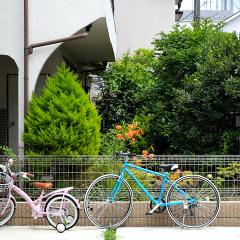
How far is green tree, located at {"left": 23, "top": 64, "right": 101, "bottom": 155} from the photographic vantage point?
339 inches

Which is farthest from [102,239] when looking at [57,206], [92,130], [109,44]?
[109,44]

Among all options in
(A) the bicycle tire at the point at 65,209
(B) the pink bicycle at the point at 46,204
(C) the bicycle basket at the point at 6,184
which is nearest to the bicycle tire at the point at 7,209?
(B) the pink bicycle at the point at 46,204

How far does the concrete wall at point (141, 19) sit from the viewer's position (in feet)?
79.8

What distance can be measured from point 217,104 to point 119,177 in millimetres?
3523

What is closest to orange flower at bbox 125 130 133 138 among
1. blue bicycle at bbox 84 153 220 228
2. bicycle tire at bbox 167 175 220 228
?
blue bicycle at bbox 84 153 220 228

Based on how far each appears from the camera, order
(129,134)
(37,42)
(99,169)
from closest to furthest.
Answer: (99,169), (37,42), (129,134)

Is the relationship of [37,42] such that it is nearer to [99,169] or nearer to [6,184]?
[99,169]

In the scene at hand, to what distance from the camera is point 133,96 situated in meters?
15.0

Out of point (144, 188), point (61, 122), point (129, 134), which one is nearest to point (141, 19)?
point (129, 134)

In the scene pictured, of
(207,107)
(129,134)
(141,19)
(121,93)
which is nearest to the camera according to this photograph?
(207,107)

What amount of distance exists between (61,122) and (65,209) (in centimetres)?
148

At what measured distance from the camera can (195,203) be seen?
8.05 metres

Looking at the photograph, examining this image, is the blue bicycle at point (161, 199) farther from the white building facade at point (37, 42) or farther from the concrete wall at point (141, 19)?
the concrete wall at point (141, 19)

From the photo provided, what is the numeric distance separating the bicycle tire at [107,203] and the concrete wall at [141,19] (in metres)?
16.5
